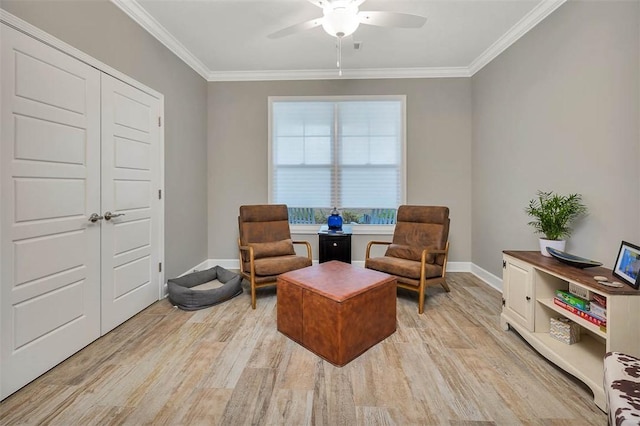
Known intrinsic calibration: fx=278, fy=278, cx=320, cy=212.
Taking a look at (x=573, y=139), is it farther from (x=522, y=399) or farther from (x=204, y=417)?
(x=204, y=417)

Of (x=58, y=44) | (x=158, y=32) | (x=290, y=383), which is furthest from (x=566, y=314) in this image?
(x=158, y=32)

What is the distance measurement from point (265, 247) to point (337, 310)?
4.91 feet

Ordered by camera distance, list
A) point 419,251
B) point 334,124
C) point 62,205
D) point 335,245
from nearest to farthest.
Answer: point 62,205
point 419,251
point 335,245
point 334,124

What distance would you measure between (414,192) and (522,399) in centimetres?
280

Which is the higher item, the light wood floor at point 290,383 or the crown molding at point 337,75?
the crown molding at point 337,75

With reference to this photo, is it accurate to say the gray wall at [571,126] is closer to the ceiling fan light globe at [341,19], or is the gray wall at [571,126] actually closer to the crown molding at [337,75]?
the crown molding at [337,75]

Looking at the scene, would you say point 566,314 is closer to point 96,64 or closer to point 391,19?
point 391,19

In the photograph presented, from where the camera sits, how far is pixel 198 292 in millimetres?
2744

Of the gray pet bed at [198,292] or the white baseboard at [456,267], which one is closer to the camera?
the gray pet bed at [198,292]

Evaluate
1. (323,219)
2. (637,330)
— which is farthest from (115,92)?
(637,330)

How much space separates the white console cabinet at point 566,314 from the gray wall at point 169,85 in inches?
133

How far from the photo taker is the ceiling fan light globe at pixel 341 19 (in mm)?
2002

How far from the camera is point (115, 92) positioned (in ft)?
7.57

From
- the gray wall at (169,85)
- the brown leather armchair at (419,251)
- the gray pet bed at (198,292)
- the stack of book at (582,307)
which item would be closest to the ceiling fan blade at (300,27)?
the gray wall at (169,85)
